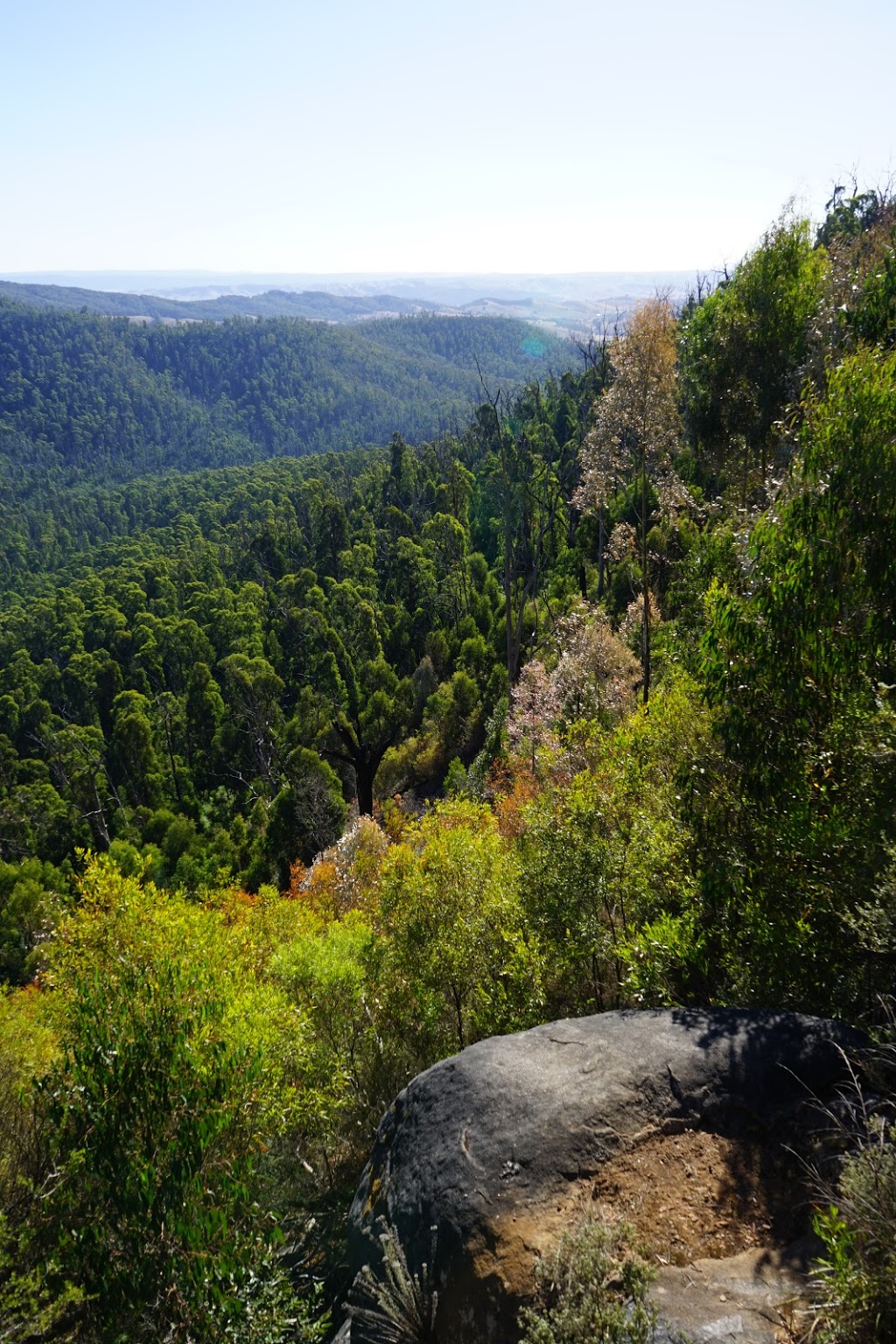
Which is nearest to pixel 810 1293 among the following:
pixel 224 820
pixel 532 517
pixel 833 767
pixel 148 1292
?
pixel 833 767

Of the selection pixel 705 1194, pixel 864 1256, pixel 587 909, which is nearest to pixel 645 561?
pixel 587 909

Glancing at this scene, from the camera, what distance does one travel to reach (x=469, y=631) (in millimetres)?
67250

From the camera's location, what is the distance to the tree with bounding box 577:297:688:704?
2406cm

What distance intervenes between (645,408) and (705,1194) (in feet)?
72.6

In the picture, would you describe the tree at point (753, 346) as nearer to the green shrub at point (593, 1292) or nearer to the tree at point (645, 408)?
the tree at point (645, 408)

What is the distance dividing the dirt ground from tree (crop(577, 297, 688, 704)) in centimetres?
1875

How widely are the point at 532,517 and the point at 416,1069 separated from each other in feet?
155

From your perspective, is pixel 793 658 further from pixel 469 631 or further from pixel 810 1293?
pixel 469 631

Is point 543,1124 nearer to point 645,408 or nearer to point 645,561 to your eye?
point 645,561

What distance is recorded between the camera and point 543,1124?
855 centimetres

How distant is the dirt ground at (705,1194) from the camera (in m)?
7.22

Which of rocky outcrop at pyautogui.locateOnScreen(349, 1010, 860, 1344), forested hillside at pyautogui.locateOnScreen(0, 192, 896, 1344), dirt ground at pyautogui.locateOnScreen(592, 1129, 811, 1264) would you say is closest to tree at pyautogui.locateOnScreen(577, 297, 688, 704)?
forested hillside at pyautogui.locateOnScreen(0, 192, 896, 1344)

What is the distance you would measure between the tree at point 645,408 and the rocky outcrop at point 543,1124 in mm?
17677

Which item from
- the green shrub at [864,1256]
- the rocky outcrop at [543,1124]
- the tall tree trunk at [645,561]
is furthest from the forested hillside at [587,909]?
the rocky outcrop at [543,1124]
